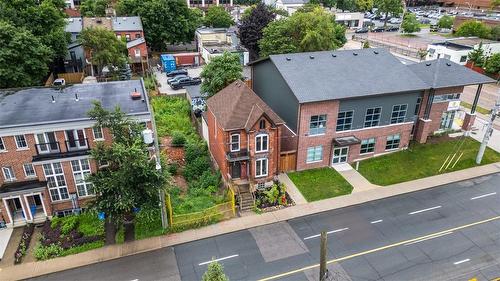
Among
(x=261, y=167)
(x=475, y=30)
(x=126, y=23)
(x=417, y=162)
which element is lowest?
(x=417, y=162)

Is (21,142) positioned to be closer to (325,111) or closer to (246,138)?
(246,138)

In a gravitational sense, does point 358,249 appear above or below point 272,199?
below

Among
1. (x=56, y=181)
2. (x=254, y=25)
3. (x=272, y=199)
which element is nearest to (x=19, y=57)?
(x=56, y=181)

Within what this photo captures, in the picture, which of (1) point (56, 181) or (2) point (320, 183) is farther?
(2) point (320, 183)

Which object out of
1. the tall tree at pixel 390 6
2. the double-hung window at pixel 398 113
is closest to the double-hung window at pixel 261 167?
the double-hung window at pixel 398 113

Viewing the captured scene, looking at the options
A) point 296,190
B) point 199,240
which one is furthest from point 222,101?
point 199,240

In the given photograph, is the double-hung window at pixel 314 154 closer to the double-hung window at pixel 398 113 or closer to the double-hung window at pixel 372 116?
the double-hung window at pixel 372 116

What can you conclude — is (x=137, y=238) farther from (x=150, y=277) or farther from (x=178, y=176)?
(x=178, y=176)

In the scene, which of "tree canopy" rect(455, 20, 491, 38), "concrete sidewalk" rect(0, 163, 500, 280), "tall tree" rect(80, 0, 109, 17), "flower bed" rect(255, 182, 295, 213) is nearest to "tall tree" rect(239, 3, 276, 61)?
"flower bed" rect(255, 182, 295, 213)
